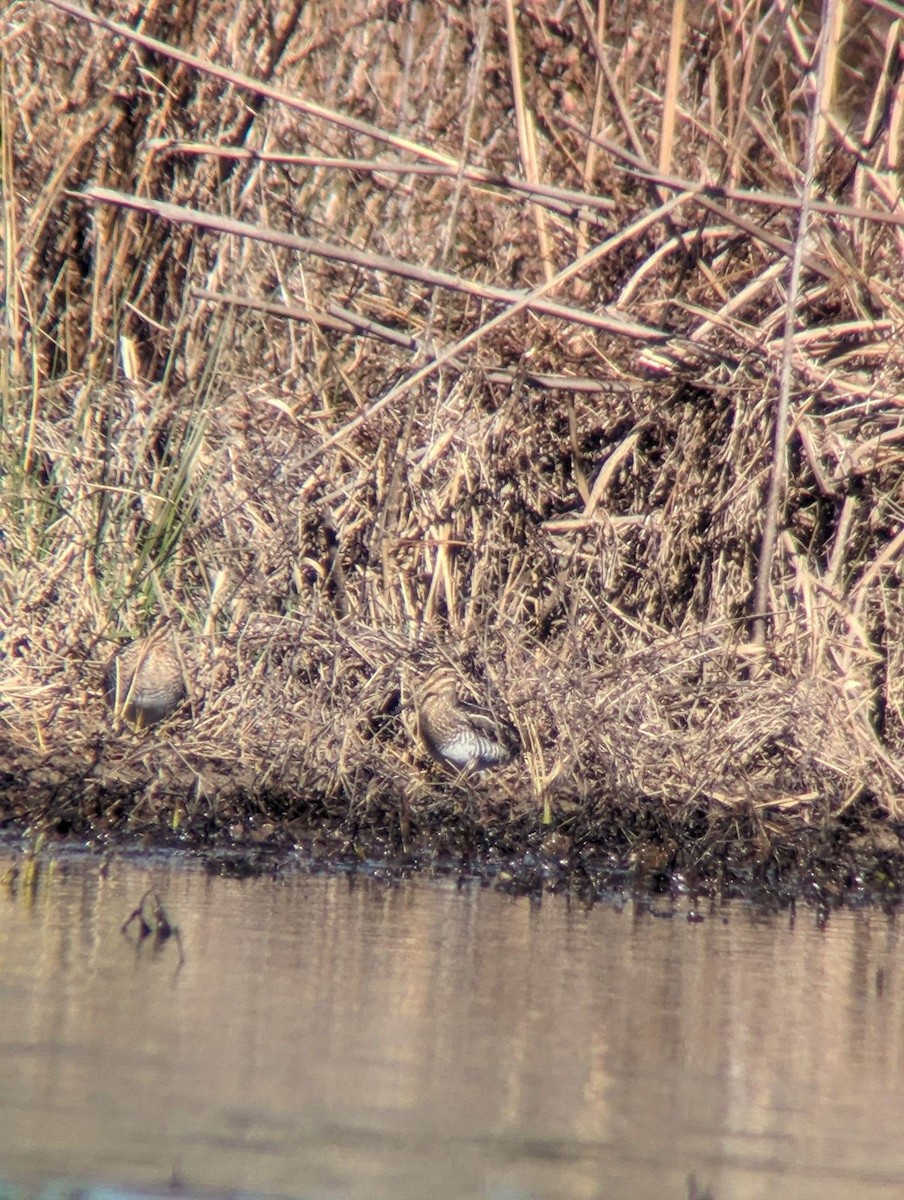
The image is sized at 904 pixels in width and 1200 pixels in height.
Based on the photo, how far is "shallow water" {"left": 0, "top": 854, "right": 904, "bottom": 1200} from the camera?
222cm

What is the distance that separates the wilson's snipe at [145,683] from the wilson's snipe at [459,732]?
2.10ft

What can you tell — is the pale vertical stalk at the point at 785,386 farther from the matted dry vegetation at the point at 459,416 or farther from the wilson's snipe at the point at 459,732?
the wilson's snipe at the point at 459,732

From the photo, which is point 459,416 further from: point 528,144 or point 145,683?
point 145,683

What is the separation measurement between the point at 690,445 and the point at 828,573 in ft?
1.73

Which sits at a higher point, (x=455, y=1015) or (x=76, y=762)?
(x=76, y=762)

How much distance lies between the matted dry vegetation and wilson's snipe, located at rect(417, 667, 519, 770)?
0.17 feet

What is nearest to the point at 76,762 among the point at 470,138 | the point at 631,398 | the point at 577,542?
the point at 577,542

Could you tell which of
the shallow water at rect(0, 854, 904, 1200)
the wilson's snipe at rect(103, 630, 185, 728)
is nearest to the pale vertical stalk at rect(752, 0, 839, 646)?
the shallow water at rect(0, 854, 904, 1200)

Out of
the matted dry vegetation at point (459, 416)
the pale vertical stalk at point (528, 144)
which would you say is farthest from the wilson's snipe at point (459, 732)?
the pale vertical stalk at point (528, 144)

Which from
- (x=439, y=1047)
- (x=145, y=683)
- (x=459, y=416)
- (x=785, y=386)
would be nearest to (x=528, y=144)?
(x=459, y=416)

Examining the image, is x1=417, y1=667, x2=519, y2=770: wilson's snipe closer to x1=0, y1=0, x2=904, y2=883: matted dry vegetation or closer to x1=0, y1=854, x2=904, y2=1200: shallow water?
x1=0, y1=0, x2=904, y2=883: matted dry vegetation

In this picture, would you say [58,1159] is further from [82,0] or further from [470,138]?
[82,0]

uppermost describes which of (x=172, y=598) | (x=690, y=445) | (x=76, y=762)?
(x=690, y=445)

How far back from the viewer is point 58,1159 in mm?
2166
